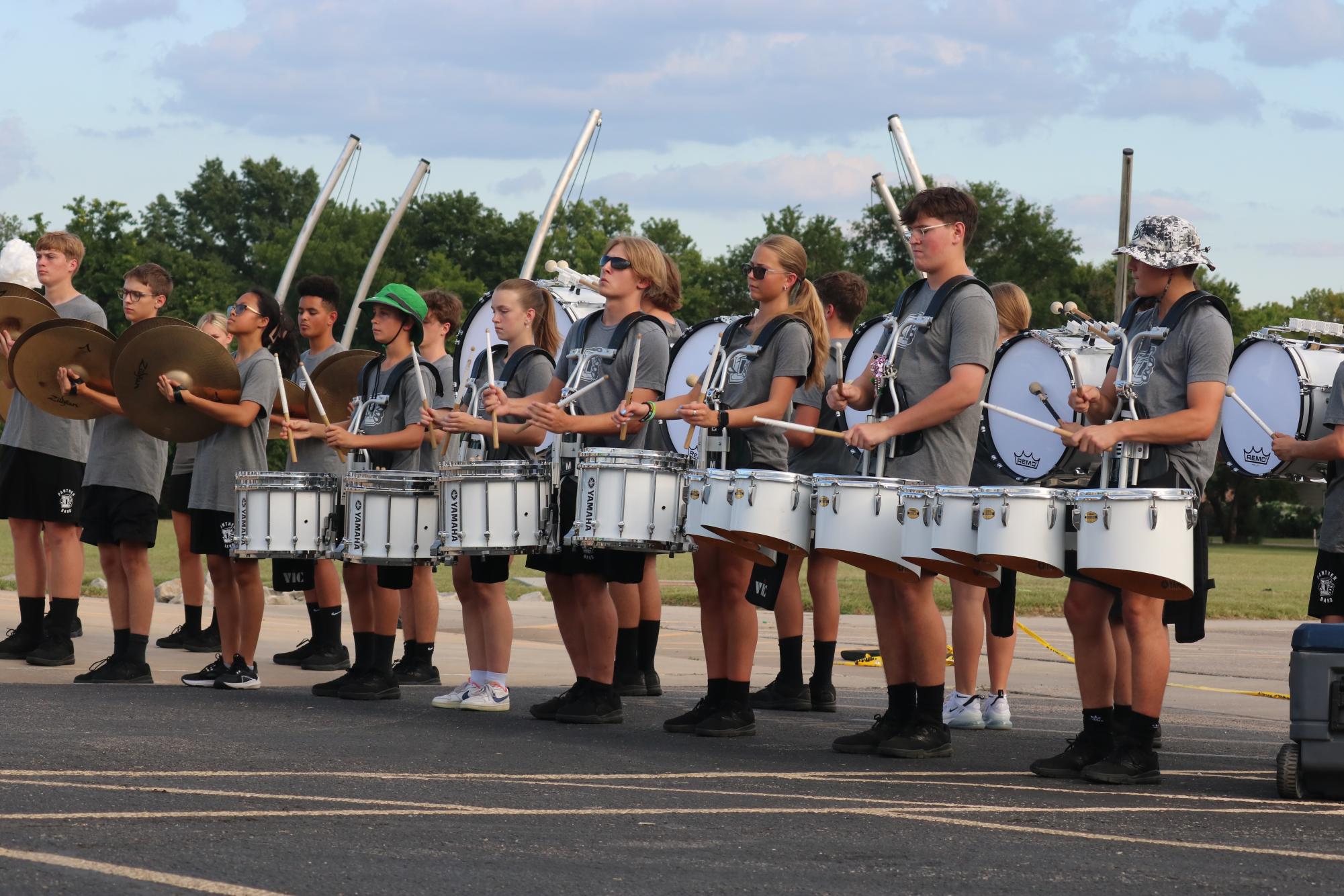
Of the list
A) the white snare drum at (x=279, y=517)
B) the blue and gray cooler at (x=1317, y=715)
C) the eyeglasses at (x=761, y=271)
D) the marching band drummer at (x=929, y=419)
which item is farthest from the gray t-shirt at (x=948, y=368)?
the white snare drum at (x=279, y=517)

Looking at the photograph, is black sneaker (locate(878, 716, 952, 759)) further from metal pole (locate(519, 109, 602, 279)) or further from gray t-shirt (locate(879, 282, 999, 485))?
metal pole (locate(519, 109, 602, 279))

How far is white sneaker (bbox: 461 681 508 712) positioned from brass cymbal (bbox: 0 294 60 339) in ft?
11.8

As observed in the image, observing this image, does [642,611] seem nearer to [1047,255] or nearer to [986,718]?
[986,718]

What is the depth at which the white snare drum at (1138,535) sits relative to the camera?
20.0 ft

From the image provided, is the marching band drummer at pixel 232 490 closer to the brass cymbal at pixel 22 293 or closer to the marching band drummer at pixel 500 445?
the marching band drummer at pixel 500 445

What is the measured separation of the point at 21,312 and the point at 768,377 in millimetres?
4802

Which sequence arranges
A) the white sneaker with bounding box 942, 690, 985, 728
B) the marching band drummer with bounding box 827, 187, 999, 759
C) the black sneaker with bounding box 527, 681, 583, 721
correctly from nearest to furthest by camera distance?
the marching band drummer with bounding box 827, 187, 999, 759 < the black sneaker with bounding box 527, 681, 583, 721 < the white sneaker with bounding box 942, 690, 985, 728

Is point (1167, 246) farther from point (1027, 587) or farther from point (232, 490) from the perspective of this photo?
point (1027, 587)

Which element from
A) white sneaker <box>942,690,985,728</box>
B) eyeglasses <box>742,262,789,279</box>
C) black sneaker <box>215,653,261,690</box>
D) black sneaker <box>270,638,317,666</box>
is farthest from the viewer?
black sneaker <box>270,638,317,666</box>

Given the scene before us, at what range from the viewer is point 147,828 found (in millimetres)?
4973

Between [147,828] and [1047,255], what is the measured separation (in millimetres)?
72283

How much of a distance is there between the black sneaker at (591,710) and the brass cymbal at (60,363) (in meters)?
3.27

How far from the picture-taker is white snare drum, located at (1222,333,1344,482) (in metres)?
8.69

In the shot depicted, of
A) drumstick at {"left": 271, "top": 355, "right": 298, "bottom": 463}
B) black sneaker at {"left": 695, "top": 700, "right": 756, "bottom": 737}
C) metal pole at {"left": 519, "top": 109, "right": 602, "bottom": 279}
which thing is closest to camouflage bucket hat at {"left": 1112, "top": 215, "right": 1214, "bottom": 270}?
black sneaker at {"left": 695, "top": 700, "right": 756, "bottom": 737}
